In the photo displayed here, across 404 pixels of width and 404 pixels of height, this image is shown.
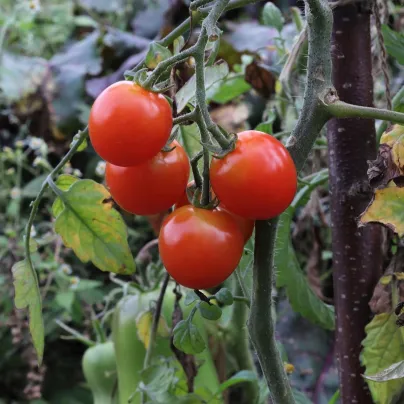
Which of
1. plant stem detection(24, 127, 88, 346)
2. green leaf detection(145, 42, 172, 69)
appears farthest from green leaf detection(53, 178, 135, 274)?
green leaf detection(145, 42, 172, 69)

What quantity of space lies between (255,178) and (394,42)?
1.13 ft

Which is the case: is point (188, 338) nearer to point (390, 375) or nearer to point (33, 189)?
point (390, 375)

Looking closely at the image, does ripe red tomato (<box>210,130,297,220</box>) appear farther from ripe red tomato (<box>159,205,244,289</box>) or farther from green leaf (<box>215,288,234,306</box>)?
green leaf (<box>215,288,234,306</box>)

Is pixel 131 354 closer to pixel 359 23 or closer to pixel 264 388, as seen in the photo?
pixel 264 388

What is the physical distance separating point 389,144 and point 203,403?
35 cm

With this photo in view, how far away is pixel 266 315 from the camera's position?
362 mm

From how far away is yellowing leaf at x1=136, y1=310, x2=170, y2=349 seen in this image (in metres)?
0.63

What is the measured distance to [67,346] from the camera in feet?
4.65

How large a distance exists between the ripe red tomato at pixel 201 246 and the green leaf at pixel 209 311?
0.10m

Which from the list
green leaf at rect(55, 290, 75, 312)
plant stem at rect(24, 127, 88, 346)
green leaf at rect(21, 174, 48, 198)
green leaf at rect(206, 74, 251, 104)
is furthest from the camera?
green leaf at rect(21, 174, 48, 198)

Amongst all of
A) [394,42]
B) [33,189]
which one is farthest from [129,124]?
[33,189]

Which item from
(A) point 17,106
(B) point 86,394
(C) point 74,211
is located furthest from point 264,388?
(A) point 17,106

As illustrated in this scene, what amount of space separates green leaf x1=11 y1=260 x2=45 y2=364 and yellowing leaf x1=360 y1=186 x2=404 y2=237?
24 cm

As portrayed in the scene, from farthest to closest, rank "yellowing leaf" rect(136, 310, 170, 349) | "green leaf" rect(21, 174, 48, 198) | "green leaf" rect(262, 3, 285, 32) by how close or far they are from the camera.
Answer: "green leaf" rect(21, 174, 48, 198) < "green leaf" rect(262, 3, 285, 32) < "yellowing leaf" rect(136, 310, 170, 349)
